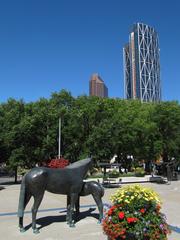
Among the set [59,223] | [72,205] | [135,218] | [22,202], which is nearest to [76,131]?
[59,223]

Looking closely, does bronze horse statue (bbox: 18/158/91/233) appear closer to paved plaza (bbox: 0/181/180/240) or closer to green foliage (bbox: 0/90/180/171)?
paved plaza (bbox: 0/181/180/240)

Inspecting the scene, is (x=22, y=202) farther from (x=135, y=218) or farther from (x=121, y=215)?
(x=135, y=218)

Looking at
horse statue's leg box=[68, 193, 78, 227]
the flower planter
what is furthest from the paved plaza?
the flower planter

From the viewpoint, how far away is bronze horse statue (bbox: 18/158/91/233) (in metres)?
10.4

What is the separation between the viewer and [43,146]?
30.9 m

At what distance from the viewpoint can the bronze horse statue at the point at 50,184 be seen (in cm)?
1035

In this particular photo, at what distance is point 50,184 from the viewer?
10805 millimetres

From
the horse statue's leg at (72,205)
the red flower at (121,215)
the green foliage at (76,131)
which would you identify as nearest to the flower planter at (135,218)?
the red flower at (121,215)

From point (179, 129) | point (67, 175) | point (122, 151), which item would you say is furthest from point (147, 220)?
point (179, 129)

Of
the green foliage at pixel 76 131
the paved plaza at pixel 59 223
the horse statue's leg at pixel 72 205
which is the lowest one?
the paved plaza at pixel 59 223

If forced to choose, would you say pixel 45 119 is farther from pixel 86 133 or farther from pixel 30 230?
pixel 30 230

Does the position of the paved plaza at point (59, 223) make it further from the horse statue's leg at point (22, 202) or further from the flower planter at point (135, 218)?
the flower planter at point (135, 218)

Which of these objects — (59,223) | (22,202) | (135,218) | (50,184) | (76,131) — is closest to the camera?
(135,218)

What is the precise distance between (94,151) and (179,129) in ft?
44.1
